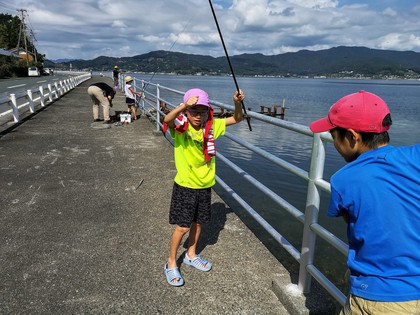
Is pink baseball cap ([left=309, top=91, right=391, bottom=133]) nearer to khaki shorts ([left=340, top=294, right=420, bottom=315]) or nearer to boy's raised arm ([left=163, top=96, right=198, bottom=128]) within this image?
khaki shorts ([left=340, top=294, right=420, bottom=315])

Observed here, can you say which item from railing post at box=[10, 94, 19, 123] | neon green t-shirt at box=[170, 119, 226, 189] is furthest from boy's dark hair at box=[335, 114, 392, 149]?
railing post at box=[10, 94, 19, 123]

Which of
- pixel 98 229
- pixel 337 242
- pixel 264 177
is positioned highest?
pixel 337 242

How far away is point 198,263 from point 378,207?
193cm

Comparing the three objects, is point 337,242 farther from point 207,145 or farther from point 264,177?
point 264,177

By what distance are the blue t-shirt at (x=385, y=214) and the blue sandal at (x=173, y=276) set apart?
1607 millimetres

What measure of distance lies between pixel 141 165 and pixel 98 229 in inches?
101

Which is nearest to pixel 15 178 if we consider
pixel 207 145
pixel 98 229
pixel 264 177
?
pixel 98 229

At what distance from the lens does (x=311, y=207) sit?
2312 millimetres

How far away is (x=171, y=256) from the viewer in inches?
111

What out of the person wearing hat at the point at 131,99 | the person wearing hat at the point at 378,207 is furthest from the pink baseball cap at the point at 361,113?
the person wearing hat at the point at 131,99

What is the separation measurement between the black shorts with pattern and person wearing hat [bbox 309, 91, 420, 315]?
4.89ft

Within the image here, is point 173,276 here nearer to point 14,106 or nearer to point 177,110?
point 177,110

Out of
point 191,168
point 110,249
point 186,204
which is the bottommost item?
point 110,249

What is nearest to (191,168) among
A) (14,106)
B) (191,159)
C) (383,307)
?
(191,159)
